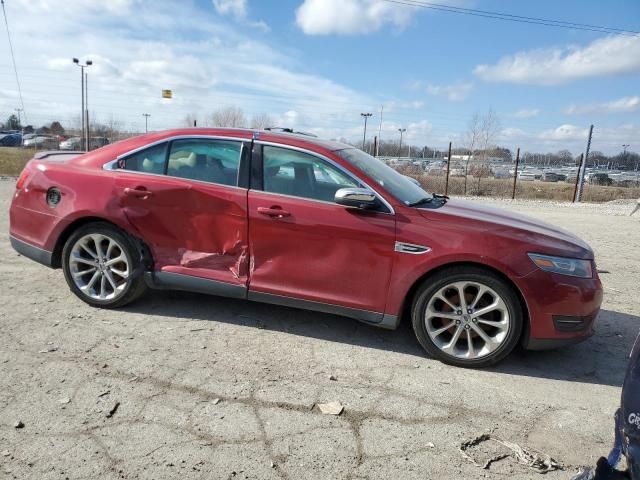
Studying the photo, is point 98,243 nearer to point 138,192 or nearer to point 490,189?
point 138,192

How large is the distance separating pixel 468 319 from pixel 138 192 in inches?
116

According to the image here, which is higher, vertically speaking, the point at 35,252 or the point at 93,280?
the point at 35,252

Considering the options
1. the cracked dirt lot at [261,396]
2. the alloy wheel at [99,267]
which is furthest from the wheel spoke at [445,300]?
the alloy wheel at [99,267]

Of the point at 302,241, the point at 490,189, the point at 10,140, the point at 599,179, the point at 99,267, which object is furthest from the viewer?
the point at 10,140

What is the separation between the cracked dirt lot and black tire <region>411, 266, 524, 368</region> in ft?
0.38

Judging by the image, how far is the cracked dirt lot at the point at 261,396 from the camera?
247 centimetres

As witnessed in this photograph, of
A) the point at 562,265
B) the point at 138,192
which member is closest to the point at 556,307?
the point at 562,265

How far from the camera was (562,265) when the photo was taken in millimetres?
3521

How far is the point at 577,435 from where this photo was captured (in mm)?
2836

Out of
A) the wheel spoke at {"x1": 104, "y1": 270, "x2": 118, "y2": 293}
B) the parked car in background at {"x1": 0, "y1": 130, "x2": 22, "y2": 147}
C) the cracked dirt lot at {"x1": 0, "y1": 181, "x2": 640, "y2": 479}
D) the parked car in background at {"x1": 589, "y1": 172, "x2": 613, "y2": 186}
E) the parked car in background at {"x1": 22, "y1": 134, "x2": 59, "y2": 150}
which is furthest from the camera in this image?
the parked car in background at {"x1": 0, "y1": 130, "x2": 22, "y2": 147}

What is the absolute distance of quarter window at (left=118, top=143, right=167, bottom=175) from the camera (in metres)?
4.25

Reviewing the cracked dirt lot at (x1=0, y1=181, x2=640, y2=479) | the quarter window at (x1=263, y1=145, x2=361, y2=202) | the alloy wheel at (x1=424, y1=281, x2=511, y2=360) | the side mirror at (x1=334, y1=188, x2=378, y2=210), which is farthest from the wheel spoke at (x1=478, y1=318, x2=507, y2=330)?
the quarter window at (x1=263, y1=145, x2=361, y2=202)

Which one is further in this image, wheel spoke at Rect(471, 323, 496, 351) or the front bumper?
wheel spoke at Rect(471, 323, 496, 351)

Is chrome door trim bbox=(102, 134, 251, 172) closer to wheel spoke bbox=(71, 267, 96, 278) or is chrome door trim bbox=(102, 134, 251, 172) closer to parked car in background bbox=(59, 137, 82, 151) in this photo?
wheel spoke bbox=(71, 267, 96, 278)
